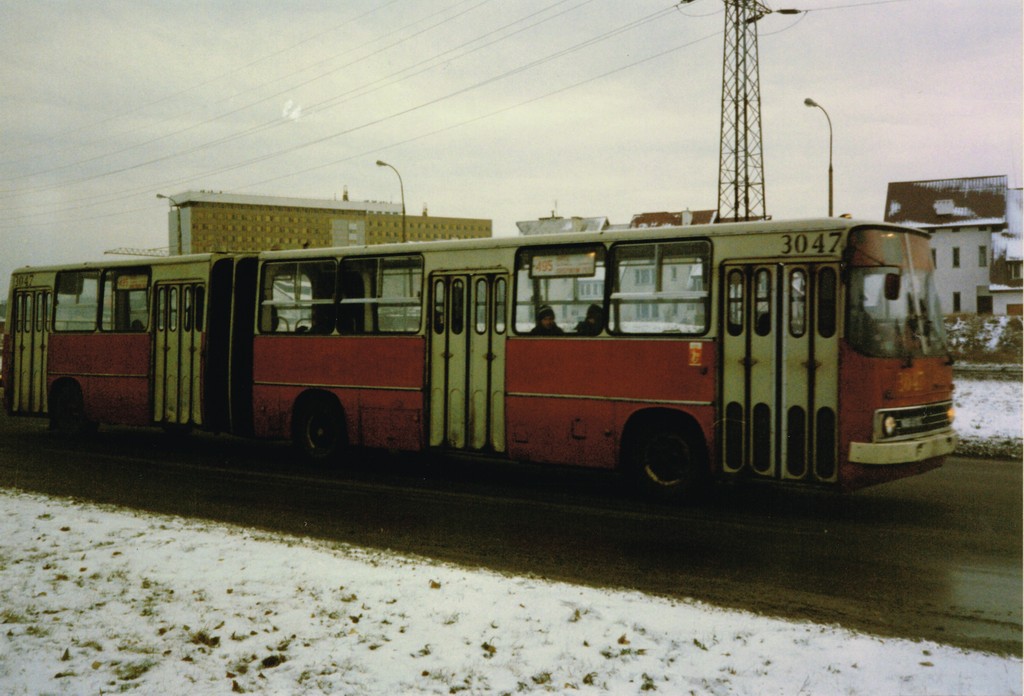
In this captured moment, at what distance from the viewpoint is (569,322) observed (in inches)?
414

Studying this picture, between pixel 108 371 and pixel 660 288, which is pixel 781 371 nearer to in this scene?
pixel 660 288

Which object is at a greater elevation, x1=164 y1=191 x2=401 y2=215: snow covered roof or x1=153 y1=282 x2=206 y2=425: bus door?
x1=164 y1=191 x2=401 y2=215: snow covered roof

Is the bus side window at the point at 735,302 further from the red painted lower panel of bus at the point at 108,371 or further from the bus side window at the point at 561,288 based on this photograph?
the red painted lower panel of bus at the point at 108,371

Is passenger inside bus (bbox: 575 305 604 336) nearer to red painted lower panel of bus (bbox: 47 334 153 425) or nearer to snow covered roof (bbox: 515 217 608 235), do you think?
red painted lower panel of bus (bbox: 47 334 153 425)

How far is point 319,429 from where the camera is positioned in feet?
42.8

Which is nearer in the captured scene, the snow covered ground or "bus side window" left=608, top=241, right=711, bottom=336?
the snow covered ground

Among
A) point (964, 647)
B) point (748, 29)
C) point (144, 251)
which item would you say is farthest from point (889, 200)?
point (144, 251)

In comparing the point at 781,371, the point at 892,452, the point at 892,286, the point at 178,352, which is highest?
the point at 892,286

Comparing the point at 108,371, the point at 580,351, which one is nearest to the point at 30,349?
the point at 108,371

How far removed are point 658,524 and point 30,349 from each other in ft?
43.3

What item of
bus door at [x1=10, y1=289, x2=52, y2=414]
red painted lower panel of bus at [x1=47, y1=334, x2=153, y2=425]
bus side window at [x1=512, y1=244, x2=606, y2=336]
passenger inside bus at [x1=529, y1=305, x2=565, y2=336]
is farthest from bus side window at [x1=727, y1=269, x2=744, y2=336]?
bus door at [x1=10, y1=289, x2=52, y2=414]

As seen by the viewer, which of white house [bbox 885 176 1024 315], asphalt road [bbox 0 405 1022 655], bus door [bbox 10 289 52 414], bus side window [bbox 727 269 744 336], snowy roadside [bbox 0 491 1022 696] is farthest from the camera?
white house [bbox 885 176 1024 315]

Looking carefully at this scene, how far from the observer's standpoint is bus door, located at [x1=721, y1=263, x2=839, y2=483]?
8797mm

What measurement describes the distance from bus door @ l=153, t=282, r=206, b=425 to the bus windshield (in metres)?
9.94
